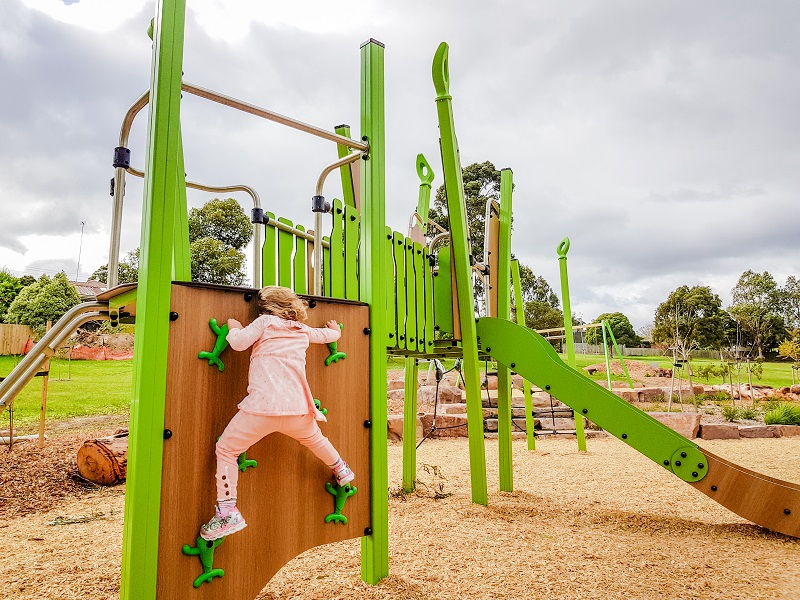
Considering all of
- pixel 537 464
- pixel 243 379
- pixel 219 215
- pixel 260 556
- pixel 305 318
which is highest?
pixel 219 215

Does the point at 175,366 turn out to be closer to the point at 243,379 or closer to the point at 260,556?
the point at 243,379

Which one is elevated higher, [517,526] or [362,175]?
[362,175]

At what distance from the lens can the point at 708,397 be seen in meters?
13.0

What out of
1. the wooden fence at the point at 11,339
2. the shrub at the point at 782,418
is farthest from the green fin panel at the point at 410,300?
the wooden fence at the point at 11,339

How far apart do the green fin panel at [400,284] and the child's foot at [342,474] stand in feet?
4.39

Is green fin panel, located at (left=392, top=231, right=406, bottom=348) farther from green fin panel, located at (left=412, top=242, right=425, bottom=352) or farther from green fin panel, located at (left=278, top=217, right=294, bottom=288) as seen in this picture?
green fin panel, located at (left=278, top=217, right=294, bottom=288)

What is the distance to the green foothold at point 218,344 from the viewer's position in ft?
6.16

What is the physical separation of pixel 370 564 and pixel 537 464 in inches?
159

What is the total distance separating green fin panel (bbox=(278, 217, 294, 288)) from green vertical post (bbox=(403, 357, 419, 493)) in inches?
59.3

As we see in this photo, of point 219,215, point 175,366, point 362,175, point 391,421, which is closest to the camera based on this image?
point 175,366

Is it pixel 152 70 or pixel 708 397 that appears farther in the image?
pixel 708 397

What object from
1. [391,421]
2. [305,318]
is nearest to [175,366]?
[305,318]

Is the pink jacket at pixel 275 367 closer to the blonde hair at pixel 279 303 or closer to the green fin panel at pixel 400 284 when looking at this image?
the blonde hair at pixel 279 303

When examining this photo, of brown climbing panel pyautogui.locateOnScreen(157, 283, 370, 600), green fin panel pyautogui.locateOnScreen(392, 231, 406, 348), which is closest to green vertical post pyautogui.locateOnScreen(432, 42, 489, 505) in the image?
green fin panel pyautogui.locateOnScreen(392, 231, 406, 348)
